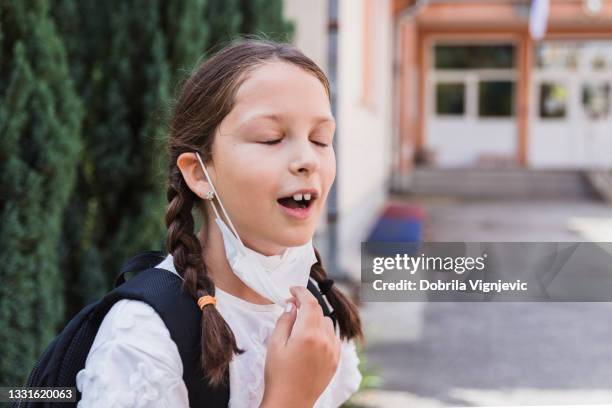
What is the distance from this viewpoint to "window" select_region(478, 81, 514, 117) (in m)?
18.5

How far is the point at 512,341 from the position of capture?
15.4ft

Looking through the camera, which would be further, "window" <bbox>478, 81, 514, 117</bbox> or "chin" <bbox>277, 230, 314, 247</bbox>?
"window" <bbox>478, 81, 514, 117</bbox>

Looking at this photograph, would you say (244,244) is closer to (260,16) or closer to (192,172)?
(192,172)

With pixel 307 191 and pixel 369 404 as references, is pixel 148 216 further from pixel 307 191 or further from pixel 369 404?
pixel 307 191

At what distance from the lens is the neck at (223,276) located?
121cm

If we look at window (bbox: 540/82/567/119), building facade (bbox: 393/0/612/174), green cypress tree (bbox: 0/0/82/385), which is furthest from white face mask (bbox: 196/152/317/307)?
window (bbox: 540/82/567/119)

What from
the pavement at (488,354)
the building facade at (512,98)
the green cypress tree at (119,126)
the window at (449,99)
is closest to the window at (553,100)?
the building facade at (512,98)

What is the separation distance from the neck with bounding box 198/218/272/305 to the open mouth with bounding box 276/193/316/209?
14 cm

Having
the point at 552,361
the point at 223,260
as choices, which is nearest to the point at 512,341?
the point at 552,361

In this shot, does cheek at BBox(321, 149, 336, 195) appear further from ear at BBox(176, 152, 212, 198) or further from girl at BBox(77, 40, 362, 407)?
ear at BBox(176, 152, 212, 198)

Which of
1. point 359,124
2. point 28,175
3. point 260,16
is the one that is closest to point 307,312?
point 28,175

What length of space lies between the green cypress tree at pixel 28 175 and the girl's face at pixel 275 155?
1.32 metres

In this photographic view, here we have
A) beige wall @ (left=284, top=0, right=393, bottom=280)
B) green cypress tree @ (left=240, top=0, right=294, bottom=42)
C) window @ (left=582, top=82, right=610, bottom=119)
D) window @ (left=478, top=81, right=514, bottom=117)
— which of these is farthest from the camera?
window @ (left=478, top=81, right=514, bottom=117)

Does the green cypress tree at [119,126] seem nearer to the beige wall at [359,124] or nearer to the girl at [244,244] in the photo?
the girl at [244,244]
